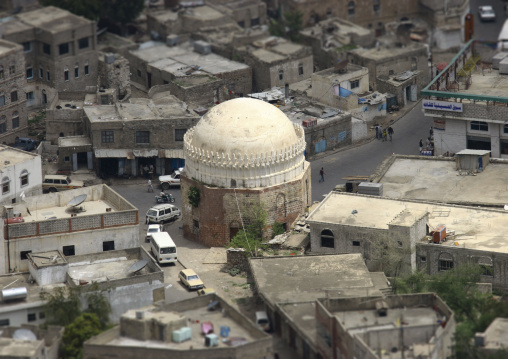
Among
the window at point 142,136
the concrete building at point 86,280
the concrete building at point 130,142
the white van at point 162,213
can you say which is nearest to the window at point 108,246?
the concrete building at point 86,280

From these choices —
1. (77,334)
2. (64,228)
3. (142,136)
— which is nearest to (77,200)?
(64,228)

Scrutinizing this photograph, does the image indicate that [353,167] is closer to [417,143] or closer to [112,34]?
[417,143]

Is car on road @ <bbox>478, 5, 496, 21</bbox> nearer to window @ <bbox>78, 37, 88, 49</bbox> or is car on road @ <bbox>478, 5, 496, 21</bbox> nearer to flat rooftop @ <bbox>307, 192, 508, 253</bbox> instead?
window @ <bbox>78, 37, 88, 49</bbox>

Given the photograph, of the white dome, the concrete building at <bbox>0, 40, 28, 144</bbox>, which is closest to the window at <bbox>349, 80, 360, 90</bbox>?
the white dome

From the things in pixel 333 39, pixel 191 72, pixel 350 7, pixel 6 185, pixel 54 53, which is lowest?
pixel 6 185

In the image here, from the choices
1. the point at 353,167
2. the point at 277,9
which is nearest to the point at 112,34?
the point at 277,9

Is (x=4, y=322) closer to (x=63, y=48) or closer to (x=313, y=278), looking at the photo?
(x=313, y=278)
